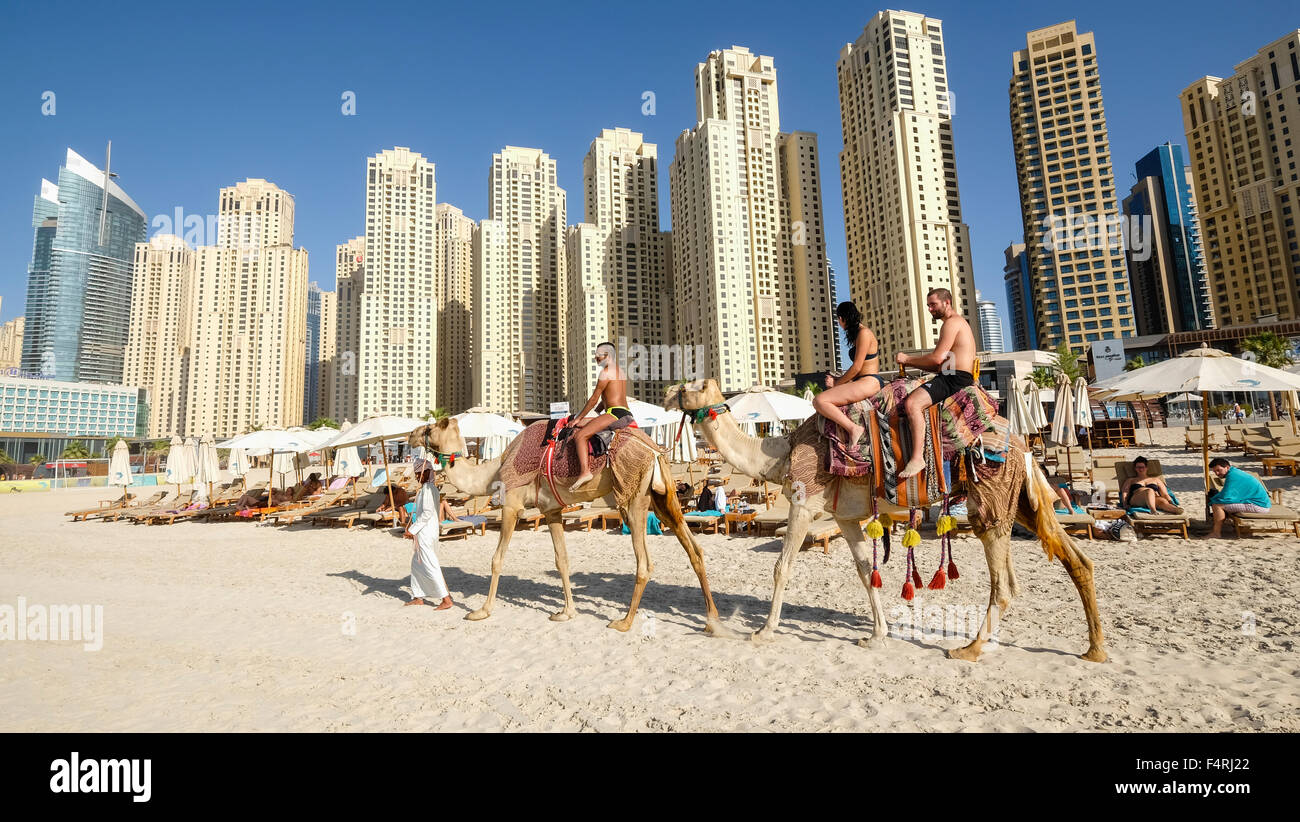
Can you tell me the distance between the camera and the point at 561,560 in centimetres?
772

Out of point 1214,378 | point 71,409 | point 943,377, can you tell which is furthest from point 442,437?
point 71,409

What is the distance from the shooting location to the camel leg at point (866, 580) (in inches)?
233

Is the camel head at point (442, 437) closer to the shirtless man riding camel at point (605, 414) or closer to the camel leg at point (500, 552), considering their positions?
the camel leg at point (500, 552)

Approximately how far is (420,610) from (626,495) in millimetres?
3421

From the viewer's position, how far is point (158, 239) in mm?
146250

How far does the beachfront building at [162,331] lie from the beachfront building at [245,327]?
7.21m

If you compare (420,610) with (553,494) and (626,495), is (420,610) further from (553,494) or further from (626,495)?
(626,495)

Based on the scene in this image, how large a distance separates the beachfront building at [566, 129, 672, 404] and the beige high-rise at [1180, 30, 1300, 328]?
95943 millimetres

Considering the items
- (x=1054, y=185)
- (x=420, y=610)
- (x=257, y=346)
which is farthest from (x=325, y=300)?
(x=420, y=610)

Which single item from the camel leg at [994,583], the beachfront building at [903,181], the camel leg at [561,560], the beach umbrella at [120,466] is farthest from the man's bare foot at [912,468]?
the beachfront building at [903,181]

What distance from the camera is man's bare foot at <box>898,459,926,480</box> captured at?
5.31 metres

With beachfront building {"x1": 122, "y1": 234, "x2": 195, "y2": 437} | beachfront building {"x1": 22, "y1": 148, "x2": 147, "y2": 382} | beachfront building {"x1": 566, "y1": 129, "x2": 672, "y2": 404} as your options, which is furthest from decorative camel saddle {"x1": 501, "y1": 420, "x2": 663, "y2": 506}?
beachfront building {"x1": 22, "y1": 148, "x2": 147, "y2": 382}

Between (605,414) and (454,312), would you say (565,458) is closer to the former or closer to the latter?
(605,414)
